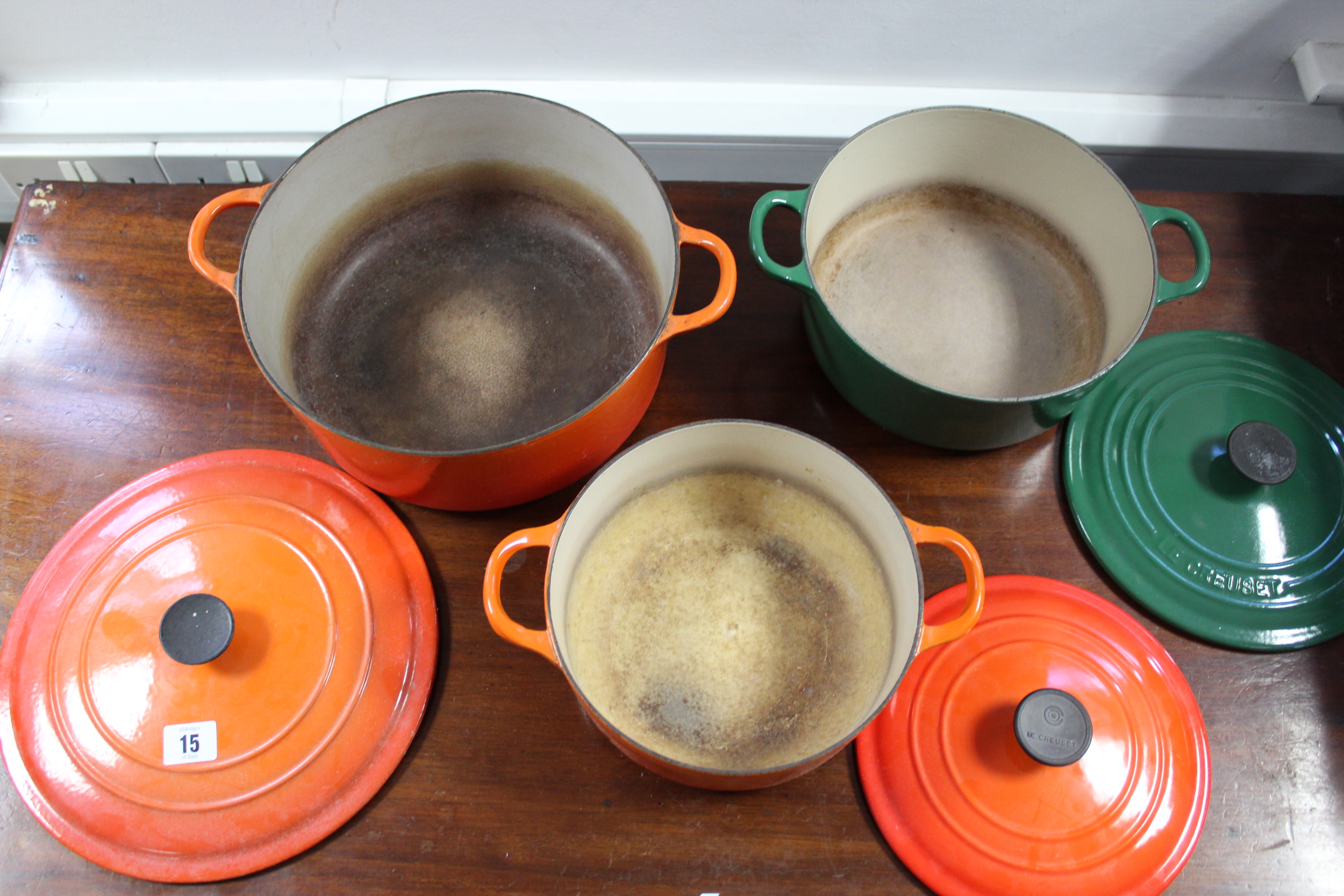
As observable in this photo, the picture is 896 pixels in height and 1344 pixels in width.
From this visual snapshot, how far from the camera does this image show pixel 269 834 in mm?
611

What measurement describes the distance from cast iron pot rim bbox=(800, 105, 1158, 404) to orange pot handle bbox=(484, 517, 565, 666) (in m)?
0.27

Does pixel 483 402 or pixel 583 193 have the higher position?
pixel 583 193

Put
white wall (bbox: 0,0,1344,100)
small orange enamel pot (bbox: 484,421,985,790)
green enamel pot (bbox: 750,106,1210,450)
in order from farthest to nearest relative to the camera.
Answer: white wall (bbox: 0,0,1344,100) → green enamel pot (bbox: 750,106,1210,450) → small orange enamel pot (bbox: 484,421,985,790)

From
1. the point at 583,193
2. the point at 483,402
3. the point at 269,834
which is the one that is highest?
the point at 583,193

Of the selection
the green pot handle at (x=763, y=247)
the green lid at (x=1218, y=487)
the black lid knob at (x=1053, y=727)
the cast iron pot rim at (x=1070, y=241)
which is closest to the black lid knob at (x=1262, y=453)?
the green lid at (x=1218, y=487)

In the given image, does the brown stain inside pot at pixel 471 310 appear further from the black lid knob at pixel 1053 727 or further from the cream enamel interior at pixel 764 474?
the black lid knob at pixel 1053 727

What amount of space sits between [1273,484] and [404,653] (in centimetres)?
71

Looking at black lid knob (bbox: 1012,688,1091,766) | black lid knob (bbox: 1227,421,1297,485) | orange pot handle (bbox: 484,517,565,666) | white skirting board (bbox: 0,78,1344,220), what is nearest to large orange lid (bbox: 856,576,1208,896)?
black lid knob (bbox: 1012,688,1091,766)

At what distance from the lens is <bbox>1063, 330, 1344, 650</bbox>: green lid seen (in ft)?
2.24

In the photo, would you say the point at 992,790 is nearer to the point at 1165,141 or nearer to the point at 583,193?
the point at 583,193

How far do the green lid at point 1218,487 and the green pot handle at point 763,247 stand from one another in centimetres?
26

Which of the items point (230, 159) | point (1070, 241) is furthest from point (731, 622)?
point (230, 159)

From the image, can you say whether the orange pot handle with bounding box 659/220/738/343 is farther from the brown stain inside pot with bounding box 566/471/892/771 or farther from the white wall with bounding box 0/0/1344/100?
the white wall with bounding box 0/0/1344/100

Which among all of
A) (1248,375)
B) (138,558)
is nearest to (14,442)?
(138,558)
